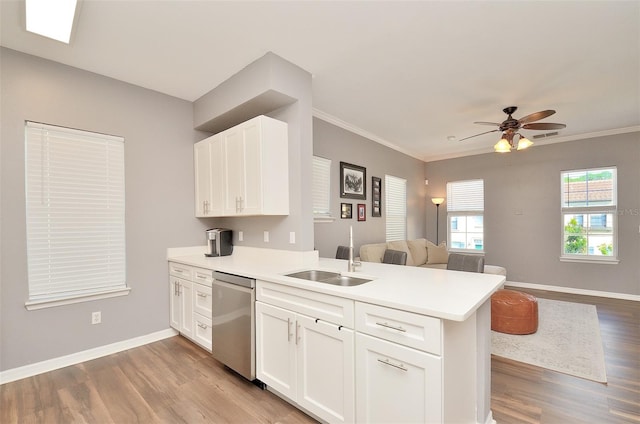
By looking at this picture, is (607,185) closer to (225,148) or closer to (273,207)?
(273,207)

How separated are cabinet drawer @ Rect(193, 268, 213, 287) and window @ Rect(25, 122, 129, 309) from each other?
782 millimetres

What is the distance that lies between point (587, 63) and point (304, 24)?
9.00 feet

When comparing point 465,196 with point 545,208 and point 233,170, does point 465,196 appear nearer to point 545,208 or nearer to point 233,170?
point 545,208

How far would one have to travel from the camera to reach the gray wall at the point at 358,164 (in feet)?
13.4

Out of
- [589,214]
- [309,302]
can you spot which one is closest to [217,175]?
[309,302]

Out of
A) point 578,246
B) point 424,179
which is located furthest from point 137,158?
point 578,246

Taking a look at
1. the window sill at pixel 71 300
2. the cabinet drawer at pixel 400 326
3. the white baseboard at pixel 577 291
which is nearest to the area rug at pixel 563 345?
the white baseboard at pixel 577 291

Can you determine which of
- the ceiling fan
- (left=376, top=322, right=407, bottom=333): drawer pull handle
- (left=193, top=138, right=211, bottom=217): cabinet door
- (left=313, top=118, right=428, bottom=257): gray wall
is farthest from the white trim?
(left=376, top=322, right=407, bottom=333): drawer pull handle

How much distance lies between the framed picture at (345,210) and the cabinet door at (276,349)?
2.46 meters

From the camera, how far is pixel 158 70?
9.09ft

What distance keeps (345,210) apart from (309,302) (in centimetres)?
272

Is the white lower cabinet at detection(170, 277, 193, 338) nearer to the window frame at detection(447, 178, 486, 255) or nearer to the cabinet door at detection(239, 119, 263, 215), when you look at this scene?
the cabinet door at detection(239, 119, 263, 215)

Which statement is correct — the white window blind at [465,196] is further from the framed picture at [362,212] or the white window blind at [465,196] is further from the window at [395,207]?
the framed picture at [362,212]

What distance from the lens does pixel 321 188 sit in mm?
4039
